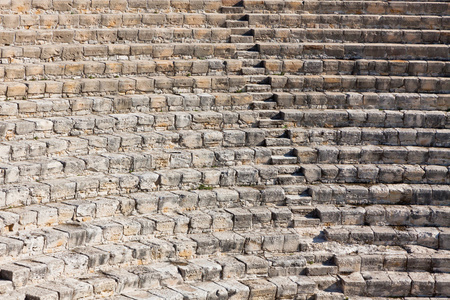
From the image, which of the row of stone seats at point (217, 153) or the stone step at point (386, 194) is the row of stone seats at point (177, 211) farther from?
the row of stone seats at point (217, 153)

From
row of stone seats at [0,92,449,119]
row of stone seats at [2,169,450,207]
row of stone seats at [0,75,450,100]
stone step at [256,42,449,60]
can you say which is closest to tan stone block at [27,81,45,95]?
row of stone seats at [0,75,450,100]

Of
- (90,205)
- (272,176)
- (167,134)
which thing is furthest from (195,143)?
(90,205)

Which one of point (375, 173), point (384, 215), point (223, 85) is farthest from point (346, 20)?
point (384, 215)

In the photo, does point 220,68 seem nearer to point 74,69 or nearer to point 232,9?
point 232,9

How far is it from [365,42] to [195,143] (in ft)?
15.4

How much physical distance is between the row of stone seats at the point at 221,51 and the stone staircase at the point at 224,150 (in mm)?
28

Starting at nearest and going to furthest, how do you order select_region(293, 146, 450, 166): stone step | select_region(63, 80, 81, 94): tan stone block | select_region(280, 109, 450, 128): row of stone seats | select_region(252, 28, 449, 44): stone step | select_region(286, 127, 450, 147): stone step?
select_region(63, 80, 81, 94): tan stone block → select_region(293, 146, 450, 166): stone step → select_region(286, 127, 450, 147): stone step → select_region(280, 109, 450, 128): row of stone seats → select_region(252, 28, 449, 44): stone step

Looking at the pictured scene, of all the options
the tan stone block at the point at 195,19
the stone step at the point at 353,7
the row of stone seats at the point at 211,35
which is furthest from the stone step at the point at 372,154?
the stone step at the point at 353,7

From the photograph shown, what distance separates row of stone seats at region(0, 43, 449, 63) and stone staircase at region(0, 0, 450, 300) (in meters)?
0.03

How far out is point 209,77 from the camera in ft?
44.2

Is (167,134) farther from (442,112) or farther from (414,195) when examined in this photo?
(442,112)

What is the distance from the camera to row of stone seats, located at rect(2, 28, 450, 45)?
12906mm

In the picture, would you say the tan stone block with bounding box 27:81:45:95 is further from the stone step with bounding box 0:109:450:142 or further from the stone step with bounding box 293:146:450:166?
the stone step with bounding box 293:146:450:166

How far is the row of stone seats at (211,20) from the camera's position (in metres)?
13.1
